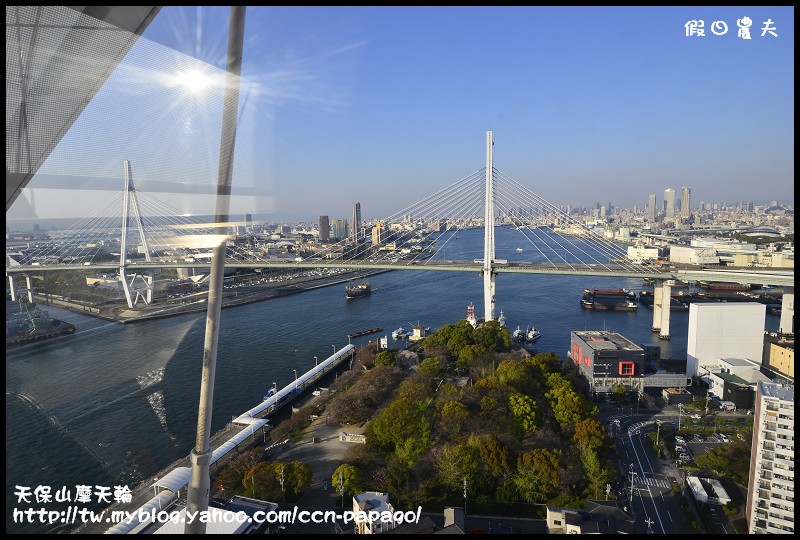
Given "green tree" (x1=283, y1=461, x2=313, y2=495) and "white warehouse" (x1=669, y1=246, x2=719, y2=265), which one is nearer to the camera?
"green tree" (x1=283, y1=461, x2=313, y2=495)

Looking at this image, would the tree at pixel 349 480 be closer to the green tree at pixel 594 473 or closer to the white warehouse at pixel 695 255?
the green tree at pixel 594 473

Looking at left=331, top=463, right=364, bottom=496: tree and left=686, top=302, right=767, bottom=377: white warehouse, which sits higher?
left=686, top=302, right=767, bottom=377: white warehouse

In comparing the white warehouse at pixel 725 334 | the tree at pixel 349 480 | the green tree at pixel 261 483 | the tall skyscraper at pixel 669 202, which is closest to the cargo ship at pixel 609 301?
the white warehouse at pixel 725 334

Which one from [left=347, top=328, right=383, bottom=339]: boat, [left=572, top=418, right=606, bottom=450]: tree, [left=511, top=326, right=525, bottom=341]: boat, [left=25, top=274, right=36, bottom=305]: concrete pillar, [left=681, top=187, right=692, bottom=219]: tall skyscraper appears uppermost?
[left=681, top=187, right=692, bottom=219]: tall skyscraper

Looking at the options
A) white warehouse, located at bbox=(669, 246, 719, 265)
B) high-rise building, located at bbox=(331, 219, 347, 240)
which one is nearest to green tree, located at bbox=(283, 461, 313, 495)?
white warehouse, located at bbox=(669, 246, 719, 265)

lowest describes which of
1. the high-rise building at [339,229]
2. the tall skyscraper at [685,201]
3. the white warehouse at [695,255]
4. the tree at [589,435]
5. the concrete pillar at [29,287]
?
the tree at [589,435]

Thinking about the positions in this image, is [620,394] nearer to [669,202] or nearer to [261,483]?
[261,483]

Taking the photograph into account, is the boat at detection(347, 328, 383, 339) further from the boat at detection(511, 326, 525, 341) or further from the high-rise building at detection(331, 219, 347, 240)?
the high-rise building at detection(331, 219, 347, 240)
